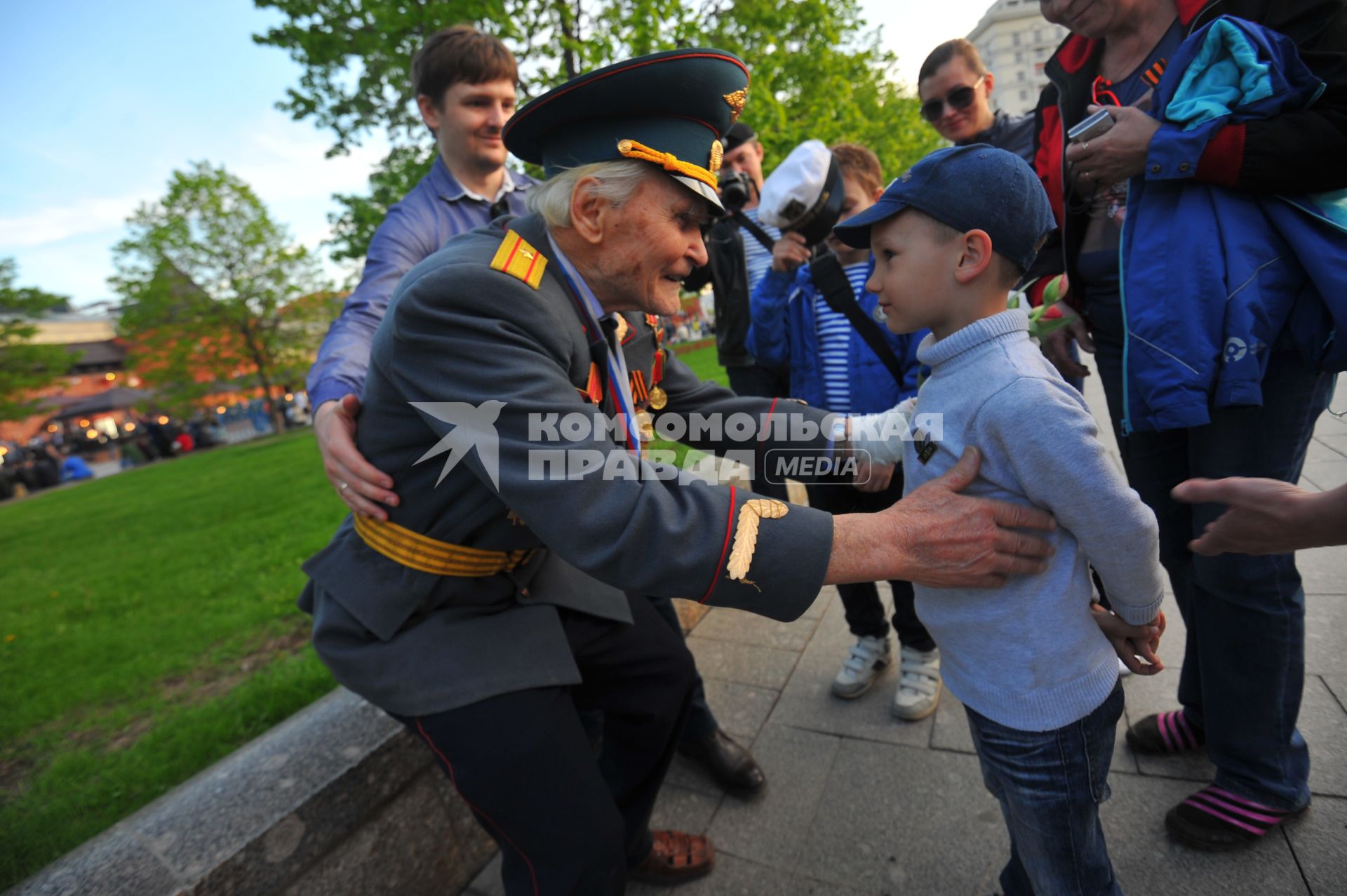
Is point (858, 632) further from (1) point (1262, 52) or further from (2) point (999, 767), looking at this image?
(1) point (1262, 52)

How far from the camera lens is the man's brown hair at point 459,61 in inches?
110

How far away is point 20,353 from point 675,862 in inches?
1225

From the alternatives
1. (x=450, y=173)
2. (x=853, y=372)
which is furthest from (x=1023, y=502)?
(x=450, y=173)

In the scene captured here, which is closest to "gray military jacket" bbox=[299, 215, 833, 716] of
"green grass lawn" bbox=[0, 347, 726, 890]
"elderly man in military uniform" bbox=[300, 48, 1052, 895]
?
"elderly man in military uniform" bbox=[300, 48, 1052, 895]

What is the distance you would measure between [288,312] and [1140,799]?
110 feet

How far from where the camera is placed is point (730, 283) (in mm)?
3705

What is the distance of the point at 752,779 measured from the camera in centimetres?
236

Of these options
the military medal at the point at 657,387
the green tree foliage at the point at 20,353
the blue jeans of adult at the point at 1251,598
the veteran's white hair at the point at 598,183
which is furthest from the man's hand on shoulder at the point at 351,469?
the green tree foliage at the point at 20,353

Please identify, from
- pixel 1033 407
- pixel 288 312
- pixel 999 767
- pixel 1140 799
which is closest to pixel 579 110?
pixel 1033 407

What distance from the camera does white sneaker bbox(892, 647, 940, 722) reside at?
8.40 feet

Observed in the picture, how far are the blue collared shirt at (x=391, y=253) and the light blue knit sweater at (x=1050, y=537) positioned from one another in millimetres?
1661

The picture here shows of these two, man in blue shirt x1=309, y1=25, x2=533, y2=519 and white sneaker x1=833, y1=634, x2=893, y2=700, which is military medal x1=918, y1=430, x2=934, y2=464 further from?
man in blue shirt x1=309, y1=25, x2=533, y2=519

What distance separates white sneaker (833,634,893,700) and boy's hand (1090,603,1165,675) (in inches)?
55.0

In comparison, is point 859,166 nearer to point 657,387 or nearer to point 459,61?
point 657,387
